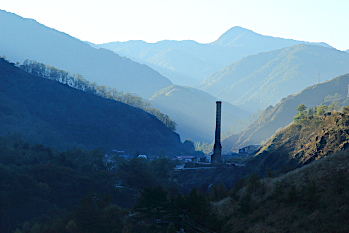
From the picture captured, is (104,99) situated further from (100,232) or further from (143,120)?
(100,232)

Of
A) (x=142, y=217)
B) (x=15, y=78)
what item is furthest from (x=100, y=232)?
A: (x=15, y=78)

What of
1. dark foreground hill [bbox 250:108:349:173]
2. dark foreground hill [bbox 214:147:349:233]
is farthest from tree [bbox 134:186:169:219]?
dark foreground hill [bbox 250:108:349:173]

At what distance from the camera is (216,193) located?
5972cm

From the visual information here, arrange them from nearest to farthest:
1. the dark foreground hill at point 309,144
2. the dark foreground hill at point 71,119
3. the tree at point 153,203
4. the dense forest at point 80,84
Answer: the tree at point 153,203 < the dark foreground hill at point 309,144 < the dark foreground hill at point 71,119 < the dense forest at point 80,84

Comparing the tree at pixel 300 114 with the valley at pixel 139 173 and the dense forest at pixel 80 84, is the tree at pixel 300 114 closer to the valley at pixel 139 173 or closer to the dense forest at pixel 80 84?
the valley at pixel 139 173

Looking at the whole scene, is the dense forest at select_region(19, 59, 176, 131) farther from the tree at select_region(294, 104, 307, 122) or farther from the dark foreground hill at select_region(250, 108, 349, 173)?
the dark foreground hill at select_region(250, 108, 349, 173)

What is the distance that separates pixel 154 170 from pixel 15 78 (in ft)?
230

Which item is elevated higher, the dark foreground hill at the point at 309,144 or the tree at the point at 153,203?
the dark foreground hill at the point at 309,144

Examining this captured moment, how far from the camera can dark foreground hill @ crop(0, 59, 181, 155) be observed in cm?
13138

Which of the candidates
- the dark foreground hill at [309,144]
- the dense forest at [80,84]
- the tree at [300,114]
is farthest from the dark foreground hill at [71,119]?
the dark foreground hill at [309,144]

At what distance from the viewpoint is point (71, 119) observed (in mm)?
145500

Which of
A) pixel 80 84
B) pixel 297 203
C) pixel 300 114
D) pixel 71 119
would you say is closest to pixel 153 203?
pixel 297 203

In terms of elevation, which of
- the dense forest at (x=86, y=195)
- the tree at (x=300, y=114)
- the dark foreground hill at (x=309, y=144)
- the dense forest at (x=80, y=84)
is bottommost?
the dense forest at (x=86, y=195)

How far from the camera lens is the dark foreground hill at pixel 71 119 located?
131375mm
